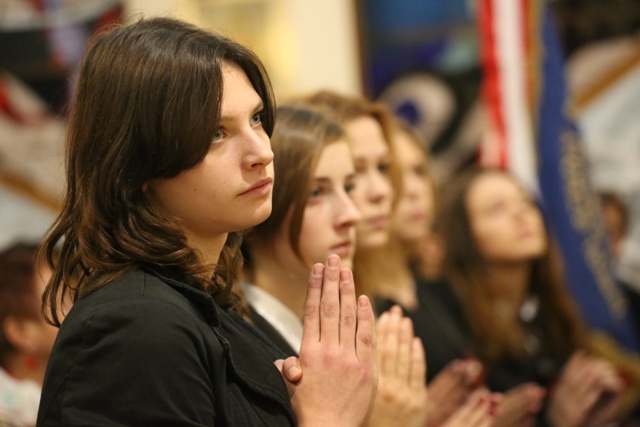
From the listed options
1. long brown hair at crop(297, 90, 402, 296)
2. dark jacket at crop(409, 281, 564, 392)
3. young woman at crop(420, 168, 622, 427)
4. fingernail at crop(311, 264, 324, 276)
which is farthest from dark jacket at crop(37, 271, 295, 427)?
young woman at crop(420, 168, 622, 427)

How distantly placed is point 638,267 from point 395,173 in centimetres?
225

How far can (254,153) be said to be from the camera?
138 cm

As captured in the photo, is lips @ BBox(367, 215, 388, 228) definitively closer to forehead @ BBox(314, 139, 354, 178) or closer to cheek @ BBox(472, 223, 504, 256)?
forehead @ BBox(314, 139, 354, 178)

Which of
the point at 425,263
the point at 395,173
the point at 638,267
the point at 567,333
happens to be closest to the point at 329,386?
the point at 395,173

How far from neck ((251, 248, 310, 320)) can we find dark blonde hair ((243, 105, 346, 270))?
36 millimetres

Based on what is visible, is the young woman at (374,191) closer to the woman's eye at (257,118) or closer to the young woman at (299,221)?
the young woman at (299,221)

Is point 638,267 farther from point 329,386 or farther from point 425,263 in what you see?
point 329,386

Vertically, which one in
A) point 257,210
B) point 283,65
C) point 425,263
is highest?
point 257,210

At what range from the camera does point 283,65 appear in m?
4.95

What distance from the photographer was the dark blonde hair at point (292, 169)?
2006mm

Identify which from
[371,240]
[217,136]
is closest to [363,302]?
[217,136]

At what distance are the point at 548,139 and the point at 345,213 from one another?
162 cm

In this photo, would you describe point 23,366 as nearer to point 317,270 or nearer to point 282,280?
point 282,280

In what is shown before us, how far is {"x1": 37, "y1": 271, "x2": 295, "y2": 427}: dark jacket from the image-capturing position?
119cm
